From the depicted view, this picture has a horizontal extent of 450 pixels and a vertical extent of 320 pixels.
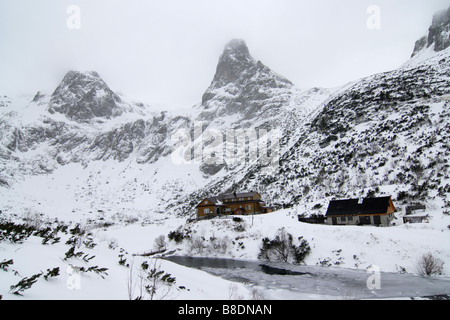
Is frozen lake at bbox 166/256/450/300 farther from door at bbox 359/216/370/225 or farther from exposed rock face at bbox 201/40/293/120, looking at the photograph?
exposed rock face at bbox 201/40/293/120

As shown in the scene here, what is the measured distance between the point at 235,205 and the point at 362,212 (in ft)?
119

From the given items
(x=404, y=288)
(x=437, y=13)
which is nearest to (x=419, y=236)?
(x=404, y=288)

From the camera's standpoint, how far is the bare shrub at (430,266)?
89.2 feet

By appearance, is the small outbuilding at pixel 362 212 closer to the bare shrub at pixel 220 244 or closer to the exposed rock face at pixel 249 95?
the bare shrub at pixel 220 244

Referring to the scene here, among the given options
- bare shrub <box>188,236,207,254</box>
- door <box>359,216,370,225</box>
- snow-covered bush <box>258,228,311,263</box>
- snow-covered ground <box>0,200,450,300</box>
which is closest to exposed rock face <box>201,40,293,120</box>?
snow-covered ground <box>0,200,450,300</box>

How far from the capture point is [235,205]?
74625 mm

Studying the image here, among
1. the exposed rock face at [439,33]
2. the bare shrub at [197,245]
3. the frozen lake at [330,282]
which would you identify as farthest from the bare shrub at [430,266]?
the exposed rock face at [439,33]

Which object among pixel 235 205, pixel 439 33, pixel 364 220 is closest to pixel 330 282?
pixel 364 220

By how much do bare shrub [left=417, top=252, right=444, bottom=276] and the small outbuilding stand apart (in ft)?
46.9

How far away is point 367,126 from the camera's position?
74.0 metres

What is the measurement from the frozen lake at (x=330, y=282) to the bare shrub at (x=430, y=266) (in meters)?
1.22

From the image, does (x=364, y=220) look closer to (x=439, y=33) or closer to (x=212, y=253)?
(x=212, y=253)
